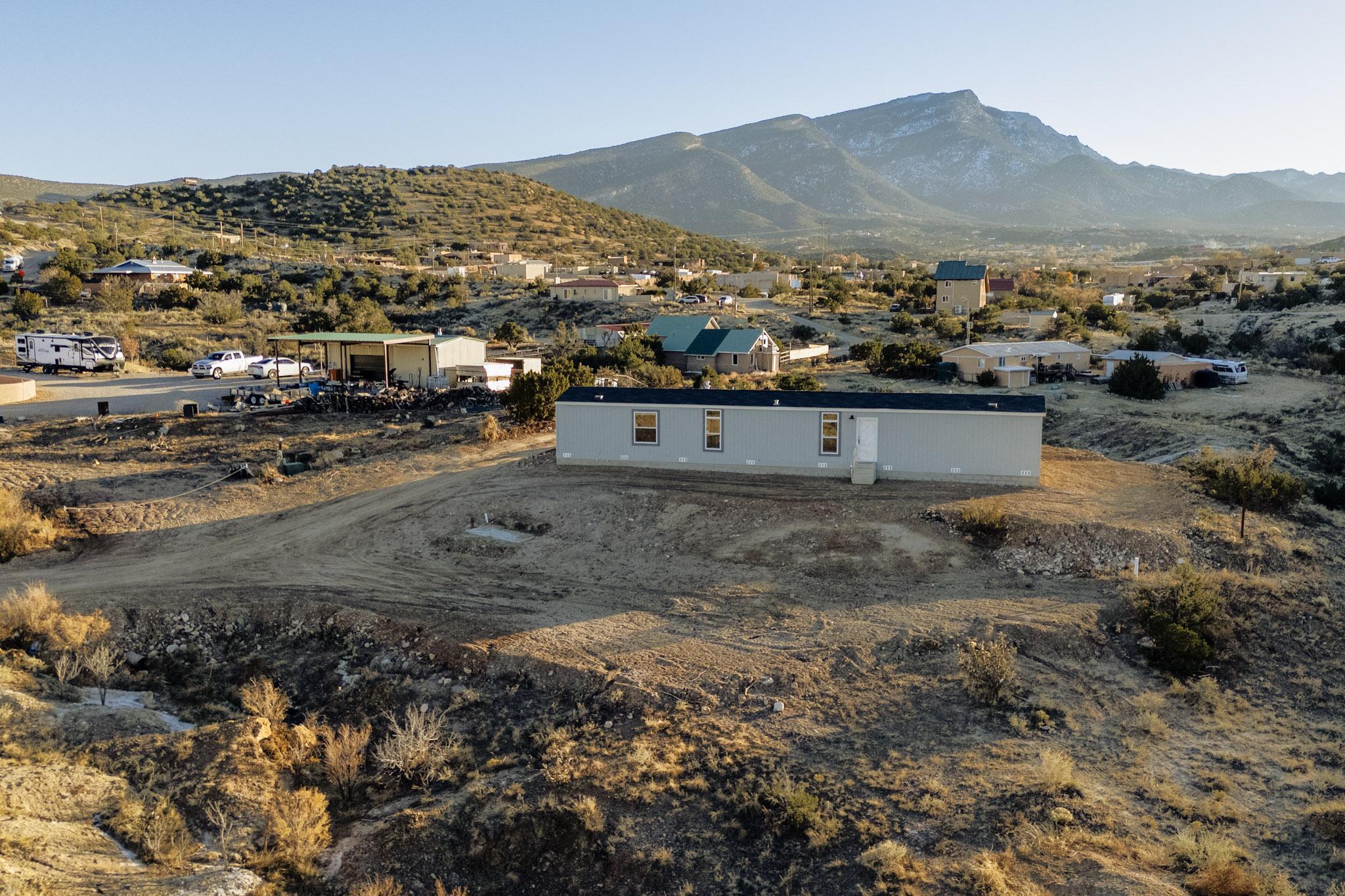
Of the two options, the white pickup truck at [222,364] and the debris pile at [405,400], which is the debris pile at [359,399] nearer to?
the debris pile at [405,400]

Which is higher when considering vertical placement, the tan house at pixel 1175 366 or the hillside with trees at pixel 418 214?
the hillside with trees at pixel 418 214

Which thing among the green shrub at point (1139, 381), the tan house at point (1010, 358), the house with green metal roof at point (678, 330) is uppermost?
the house with green metal roof at point (678, 330)

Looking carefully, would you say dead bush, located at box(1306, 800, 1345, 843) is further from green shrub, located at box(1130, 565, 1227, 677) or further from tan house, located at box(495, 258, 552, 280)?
tan house, located at box(495, 258, 552, 280)

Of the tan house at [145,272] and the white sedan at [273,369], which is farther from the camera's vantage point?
the tan house at [145,272]

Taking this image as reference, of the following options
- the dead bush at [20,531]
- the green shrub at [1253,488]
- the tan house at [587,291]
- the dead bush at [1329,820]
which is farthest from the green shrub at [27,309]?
the dead bush at [1329,820]

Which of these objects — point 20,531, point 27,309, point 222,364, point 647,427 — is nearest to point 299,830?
point 20,531

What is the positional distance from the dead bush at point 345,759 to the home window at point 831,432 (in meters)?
13.7

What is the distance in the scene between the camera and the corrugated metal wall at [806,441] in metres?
22.3

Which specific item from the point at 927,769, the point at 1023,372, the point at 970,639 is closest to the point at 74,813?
the point at 927,769

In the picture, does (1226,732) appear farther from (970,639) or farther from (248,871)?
(248,871)

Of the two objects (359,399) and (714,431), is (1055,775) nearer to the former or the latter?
(714,431)

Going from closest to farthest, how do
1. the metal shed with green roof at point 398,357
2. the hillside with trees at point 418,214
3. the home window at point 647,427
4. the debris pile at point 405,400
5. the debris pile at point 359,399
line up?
the home window at point 647,427 < the debris pile at point 359,399 < the debris pile at point 405,400 < the metal shed with green roof at point 398,357 < the hillside with trees at point 418,214

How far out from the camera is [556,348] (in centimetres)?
5153

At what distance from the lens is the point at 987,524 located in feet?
64.3
